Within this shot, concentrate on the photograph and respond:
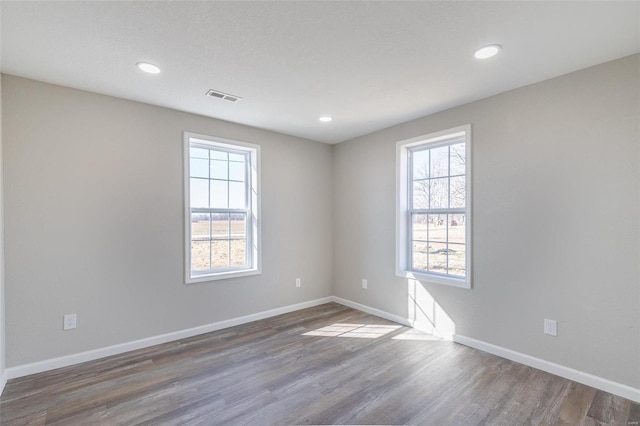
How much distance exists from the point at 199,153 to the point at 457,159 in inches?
117

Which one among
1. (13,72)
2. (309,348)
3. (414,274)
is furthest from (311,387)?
(13,72)

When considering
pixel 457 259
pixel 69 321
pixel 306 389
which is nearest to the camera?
pixel 306 389

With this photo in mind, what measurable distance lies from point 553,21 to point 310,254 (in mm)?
3614

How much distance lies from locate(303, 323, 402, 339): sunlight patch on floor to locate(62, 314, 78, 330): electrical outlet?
2201mm

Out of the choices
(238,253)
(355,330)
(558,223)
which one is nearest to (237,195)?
(238,253)

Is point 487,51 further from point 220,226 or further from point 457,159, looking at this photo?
point 220,226

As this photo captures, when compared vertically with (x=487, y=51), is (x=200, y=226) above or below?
below

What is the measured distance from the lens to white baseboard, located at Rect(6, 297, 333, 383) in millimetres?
2488

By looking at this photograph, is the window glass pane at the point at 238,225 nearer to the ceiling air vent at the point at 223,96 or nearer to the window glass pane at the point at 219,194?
the window glass pane at the point at 219,194

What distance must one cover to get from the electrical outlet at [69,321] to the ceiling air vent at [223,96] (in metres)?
2.38

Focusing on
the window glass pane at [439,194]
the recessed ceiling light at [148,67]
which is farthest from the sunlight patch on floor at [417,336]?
the recessed ceiling light at [148,67]

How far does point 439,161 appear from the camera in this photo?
137 inches

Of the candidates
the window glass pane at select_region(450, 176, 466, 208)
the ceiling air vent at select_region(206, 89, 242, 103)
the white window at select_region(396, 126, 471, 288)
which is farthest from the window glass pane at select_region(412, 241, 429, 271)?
the ceiling air vent at select_region(206, 89, 242, 103)

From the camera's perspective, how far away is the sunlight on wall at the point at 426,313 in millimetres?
3270
